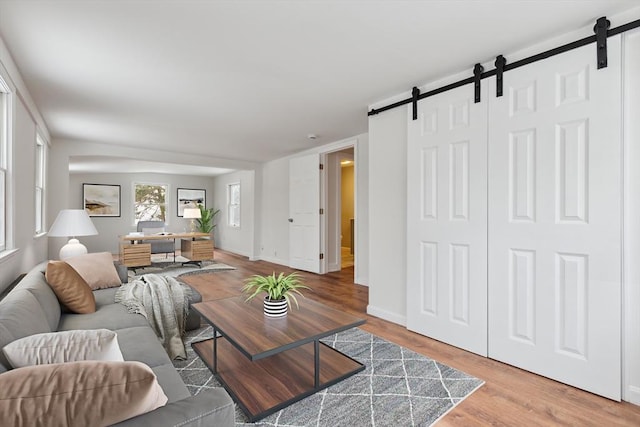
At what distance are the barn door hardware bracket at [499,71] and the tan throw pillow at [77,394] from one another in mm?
2725

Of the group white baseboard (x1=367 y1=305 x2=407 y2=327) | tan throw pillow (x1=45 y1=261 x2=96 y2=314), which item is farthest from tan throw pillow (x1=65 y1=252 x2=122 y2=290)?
white baseboard (x1=367 y1=305 x2=407 y2=327)

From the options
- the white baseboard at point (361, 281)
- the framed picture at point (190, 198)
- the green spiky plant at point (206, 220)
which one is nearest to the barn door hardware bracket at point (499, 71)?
the white baseboard at point (361, 281)

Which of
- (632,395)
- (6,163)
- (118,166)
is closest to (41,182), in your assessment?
(6,163)

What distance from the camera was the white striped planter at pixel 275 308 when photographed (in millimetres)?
2135

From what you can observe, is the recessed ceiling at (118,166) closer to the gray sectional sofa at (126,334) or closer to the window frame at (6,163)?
the window frame at (6,163)

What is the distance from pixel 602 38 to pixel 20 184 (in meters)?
4.38

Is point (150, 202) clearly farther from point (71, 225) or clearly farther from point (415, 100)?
point (415, 100)

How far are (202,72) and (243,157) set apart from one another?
3.94 m

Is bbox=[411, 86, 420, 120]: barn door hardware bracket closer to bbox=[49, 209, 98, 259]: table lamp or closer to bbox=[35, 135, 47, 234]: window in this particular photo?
bbox=[49, 209, 98, 259]: table lamp

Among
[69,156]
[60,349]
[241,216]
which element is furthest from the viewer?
[241,216]

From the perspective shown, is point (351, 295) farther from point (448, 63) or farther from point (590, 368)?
point (448, 63)

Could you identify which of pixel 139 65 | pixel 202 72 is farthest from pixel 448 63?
pixel 139 65

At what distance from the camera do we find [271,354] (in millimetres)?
1628

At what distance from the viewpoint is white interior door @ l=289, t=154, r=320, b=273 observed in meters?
5.59
